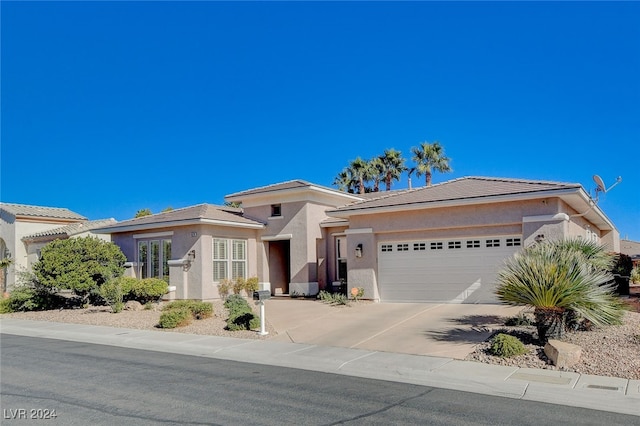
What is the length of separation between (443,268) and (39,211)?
29778 millimetres

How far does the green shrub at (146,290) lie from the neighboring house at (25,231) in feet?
40.7

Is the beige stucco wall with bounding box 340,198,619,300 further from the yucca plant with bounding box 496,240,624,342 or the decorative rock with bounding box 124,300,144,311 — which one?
the decorative rock with bounding box 124,300,144,311

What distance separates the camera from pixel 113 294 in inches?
777

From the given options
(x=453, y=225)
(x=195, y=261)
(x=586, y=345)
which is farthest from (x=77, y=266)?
(x=586, y=345)

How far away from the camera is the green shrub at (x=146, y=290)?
2089 cm

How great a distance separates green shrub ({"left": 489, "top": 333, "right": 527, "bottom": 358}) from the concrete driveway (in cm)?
66

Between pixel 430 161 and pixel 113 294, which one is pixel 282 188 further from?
pixel 430 161

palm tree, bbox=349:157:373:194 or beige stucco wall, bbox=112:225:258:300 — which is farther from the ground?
palm tree, bbox=349:157:373:194

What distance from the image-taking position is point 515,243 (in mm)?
17344

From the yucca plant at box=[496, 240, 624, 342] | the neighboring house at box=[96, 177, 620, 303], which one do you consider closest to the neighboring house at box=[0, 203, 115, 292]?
the neighboring house at box=[96, 177, 620, 303]

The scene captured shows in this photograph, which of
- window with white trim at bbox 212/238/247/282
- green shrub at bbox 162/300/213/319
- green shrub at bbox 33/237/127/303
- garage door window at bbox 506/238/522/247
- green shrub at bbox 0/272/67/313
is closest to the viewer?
green shrub at bbox 162/300/213/319

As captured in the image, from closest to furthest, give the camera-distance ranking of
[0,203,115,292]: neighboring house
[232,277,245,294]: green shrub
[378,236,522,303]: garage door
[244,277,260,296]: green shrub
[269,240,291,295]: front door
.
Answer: [378,236,522,303]: garage door
[232,277,245,294]: green shrub
[244,277,260,296]: green shrub
[269,240,291,295]: front door
[0,203,115,292]: neighboring house

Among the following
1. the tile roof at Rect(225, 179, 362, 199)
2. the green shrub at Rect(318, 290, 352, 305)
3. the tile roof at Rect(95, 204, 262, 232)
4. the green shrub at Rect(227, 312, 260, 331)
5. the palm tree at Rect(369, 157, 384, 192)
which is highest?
the palm tree at Rect(369, 157, 384, 192)

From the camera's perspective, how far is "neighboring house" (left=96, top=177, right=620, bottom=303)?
1742cm
